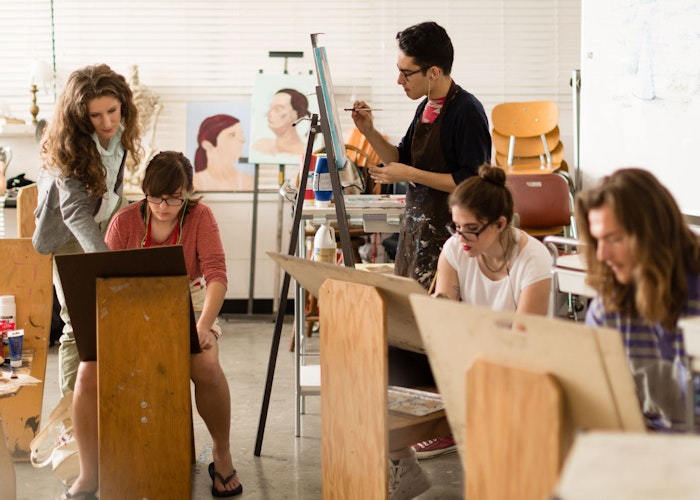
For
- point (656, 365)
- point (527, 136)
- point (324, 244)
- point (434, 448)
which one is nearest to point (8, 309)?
point (324, 244)

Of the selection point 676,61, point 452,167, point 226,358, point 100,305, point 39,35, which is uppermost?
point 39,35

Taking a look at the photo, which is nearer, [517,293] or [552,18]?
[517,293]

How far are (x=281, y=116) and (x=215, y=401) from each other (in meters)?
3.06

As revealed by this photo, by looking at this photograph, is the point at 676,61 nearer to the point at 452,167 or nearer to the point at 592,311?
the point at 452,167

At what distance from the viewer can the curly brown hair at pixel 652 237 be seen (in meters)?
1.71

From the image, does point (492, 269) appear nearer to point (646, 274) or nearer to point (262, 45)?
point (646, 274)

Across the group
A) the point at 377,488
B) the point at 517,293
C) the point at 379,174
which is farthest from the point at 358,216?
the point at 377,488

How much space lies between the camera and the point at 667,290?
5.69ft

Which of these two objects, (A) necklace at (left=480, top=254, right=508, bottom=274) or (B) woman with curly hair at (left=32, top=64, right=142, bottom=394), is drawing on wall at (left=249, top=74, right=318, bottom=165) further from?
(A) necklace at (left=480, top=254, right=508, bottom=274)

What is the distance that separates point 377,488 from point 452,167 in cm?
113

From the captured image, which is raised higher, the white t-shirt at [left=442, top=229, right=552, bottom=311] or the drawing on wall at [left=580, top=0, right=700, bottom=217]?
the drawing on wall at [left=580, top=0, right=700, bottom=217]

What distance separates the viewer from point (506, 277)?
8.56 feet

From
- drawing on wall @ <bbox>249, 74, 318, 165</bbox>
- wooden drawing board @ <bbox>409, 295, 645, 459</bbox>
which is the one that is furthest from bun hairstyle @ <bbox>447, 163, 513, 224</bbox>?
drawing on wall @ <bbox>249, 74, 318, 165</bbox>

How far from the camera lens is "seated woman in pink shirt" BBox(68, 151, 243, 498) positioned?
289 centimetres
